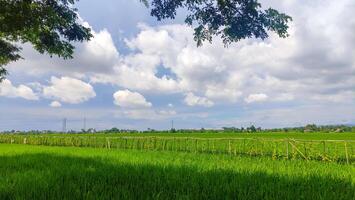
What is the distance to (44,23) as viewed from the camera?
13.2m

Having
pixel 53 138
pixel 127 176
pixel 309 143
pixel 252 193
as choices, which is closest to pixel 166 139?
pixel 309 143

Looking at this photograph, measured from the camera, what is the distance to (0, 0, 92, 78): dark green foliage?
1105cm

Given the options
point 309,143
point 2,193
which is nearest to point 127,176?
point 2,193

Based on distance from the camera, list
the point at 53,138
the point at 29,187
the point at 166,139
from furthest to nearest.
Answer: the point at 53,138, the point at 166,139, the point at 29,187

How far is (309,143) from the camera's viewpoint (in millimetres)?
31766

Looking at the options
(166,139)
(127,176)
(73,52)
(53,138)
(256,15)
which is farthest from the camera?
(53,138)

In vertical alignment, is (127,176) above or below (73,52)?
below

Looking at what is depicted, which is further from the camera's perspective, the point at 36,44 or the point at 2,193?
the point at 36,44

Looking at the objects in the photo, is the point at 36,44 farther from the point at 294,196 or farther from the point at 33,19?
the point at 294,196

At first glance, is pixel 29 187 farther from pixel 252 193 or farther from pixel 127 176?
pixel 252 193

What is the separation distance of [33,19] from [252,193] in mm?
6974

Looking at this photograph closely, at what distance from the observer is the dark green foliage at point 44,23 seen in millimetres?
11054

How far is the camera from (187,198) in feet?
24.6

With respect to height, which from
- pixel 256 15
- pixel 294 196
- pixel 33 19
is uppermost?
pixel 33 19
